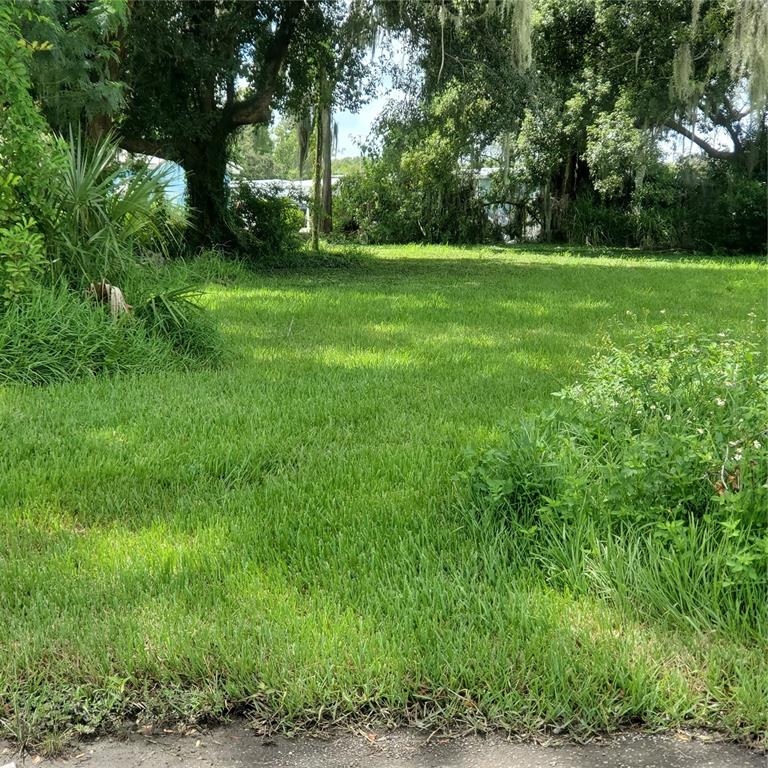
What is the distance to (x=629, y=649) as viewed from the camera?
2.09 meters

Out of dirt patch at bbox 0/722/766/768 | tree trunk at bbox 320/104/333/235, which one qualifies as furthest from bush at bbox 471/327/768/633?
tree trunk at bbox 320/104/333/235

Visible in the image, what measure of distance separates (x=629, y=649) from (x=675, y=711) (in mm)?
207

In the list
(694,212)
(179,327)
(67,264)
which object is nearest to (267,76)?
(67,264)

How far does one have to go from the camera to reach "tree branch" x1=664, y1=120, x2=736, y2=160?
61.1 ft

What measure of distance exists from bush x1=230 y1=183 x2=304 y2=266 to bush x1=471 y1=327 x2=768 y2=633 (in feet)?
37.2

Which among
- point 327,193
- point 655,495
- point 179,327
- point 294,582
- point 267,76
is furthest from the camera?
point 327,193

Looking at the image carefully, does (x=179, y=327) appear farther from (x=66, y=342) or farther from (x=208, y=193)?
(x=208, y=193)

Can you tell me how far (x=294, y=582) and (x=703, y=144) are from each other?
1988cm

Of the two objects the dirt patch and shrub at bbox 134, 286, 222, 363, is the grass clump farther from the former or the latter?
the dirt patch

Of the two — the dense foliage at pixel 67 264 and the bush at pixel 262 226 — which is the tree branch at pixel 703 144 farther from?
the dense foliage at pixel 67 264

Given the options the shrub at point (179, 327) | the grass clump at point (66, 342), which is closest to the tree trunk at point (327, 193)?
the shrub at point (179, 327)

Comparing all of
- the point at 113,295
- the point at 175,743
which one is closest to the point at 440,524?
the point at 175,743

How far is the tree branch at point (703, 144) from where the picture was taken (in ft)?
61.1

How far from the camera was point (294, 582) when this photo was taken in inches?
97.1
